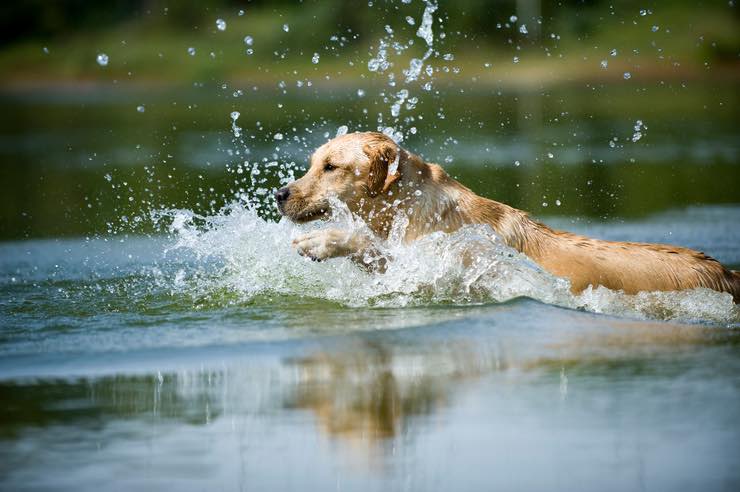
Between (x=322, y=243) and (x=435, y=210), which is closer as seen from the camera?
(x=322, y=243)

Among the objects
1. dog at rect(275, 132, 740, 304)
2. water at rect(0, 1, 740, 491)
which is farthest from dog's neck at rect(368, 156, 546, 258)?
water at rect(0, 1, 740, 491)

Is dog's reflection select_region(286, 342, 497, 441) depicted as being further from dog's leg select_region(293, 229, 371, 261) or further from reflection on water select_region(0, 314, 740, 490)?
dog's leg select_region(293, 229, 371, 261)

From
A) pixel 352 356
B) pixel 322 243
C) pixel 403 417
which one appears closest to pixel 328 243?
pixel 322 243

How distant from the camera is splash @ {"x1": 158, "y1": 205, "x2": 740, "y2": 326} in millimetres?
7648

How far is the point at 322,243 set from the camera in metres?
7.88

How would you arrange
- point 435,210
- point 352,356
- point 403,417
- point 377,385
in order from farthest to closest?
1. point 435,210
2. point 352,356
3. point 377,385
4. point 403,417

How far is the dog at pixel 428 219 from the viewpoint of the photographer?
775cm

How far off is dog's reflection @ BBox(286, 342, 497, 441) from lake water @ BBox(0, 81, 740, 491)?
17 mm

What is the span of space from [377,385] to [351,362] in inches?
21.2

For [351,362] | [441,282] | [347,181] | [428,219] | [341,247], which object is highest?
[347,181]

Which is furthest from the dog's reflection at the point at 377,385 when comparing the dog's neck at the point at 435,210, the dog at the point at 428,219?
the dog's neck at the point at 435,210

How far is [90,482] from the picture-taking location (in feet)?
15.2

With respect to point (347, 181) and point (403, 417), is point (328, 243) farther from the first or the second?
point (403, 417)

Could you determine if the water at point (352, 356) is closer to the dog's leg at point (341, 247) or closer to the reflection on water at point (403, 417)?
the reflection on water at point (403, 417)
